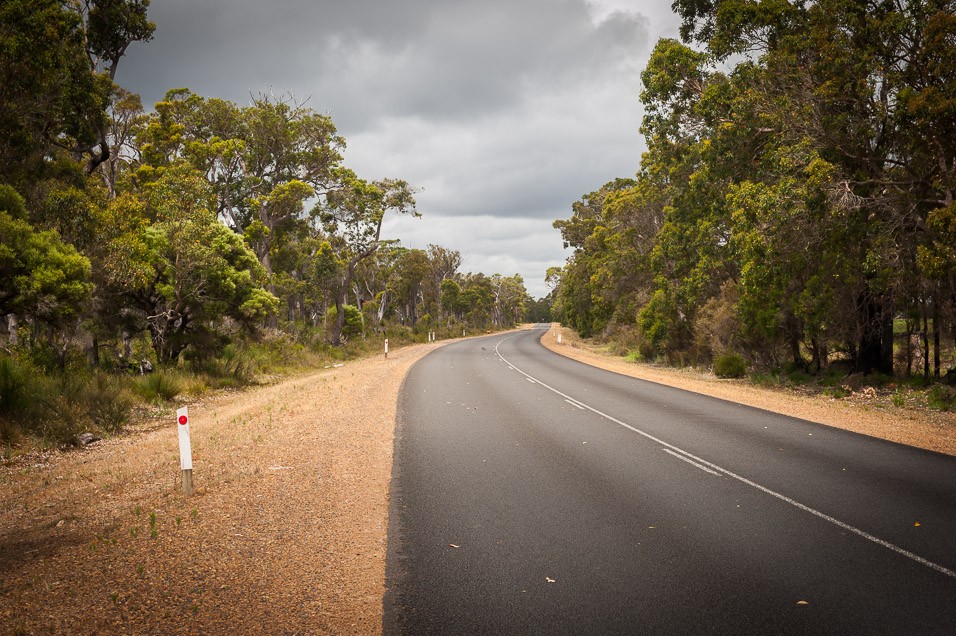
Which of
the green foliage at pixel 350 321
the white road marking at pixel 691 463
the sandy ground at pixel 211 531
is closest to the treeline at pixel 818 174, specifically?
the sandy ground at pixel 211 531

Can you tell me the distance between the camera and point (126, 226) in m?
14.8

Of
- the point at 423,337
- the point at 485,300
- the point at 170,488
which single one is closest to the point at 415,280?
the point at 423,337

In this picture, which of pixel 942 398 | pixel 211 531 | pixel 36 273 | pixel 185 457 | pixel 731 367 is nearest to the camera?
pixel 211 531

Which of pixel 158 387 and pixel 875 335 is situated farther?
pixel 875 335

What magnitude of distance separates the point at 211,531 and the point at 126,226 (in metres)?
12.8

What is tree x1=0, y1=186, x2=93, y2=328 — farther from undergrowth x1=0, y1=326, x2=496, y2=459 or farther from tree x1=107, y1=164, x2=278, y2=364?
tree x1=107, y1=164, x2=278, y2=364

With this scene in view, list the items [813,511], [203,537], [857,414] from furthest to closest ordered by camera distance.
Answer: [857,414] → [813,511] → [203,537]

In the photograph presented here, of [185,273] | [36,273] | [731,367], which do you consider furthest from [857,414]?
[185,273]

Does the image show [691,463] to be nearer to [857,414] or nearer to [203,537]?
[203,537]

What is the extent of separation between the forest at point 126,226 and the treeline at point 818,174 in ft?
51.2

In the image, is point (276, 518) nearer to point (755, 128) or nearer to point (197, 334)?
point (197, 334)

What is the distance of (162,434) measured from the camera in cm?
1062

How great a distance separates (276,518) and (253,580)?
1391 mm

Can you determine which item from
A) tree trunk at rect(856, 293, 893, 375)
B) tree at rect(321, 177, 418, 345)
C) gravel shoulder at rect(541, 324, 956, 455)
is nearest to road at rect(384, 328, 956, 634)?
gravel shoulder at rect(541, 324, 956, 455)
